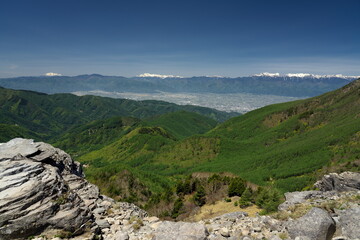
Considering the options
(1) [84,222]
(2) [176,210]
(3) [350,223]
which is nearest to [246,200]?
(2) [176,210]

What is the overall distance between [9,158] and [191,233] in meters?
17.0

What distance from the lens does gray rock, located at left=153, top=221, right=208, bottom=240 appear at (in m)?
14.1

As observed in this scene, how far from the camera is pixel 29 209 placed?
15219 millimetres

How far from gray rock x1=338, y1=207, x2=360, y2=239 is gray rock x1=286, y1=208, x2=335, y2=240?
35.5 inches

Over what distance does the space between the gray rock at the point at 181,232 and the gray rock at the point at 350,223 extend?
31.9ft

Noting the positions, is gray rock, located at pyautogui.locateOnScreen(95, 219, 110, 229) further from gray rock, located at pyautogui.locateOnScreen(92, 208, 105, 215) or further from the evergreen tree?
the evergreen tree

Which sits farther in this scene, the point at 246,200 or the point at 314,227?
the point at 246,200

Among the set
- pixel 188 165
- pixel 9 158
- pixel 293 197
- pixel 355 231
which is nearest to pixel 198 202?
pixel 293 197

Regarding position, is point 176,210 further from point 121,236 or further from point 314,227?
point 314,227

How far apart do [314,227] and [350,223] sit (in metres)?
3.03

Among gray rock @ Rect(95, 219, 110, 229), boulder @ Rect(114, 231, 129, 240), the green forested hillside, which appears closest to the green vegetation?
the green forested hillside

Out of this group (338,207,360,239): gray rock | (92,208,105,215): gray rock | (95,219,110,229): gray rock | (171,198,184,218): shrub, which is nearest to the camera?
(338,207,360,239): gray rock

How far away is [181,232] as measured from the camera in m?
14.5

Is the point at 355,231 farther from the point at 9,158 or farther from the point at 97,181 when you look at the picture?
the point at 97,181
